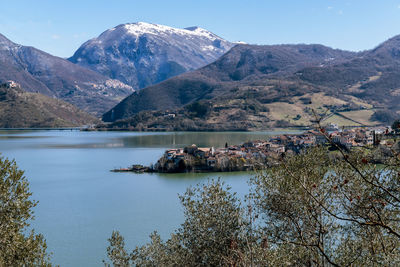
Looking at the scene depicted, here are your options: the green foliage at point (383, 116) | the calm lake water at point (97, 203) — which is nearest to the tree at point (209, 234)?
the calm lake water at point (97, 203)

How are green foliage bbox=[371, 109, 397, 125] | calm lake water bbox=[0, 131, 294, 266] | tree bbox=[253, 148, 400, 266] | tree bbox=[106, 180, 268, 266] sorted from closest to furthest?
1. tree bbox=[253, 148, 400, 266]
2. tree bbox=[106, 180, 268, 266]
3. calm lake water bbox=[0, 131, 294, 266]
4. green foliage bbox=[371, 109, 397, 125]

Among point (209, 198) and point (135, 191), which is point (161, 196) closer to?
point (135, 191)

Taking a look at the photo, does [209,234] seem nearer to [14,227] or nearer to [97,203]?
[14,227]

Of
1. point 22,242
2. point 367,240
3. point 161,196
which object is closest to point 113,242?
point 22,242

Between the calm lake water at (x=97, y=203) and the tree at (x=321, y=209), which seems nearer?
the tree at (x=321, y=209)

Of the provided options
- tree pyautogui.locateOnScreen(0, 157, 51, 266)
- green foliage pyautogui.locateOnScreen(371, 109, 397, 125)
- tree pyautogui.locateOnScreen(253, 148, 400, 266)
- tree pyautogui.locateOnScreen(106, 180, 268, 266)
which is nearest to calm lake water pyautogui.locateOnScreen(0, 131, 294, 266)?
tree pyautogui.locateOnScreen(106, 180, 268, 266)

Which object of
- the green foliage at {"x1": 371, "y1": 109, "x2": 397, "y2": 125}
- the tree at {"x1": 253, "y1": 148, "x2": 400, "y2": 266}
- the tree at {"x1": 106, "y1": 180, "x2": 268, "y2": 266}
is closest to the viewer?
the tree at {"x1": 253, "y1": 148, "x2": 400, "y2": 266}

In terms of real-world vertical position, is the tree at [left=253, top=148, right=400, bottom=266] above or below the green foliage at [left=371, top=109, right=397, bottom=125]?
below

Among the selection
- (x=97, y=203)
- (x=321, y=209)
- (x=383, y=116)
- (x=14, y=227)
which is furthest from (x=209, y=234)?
(x=383, y=116)

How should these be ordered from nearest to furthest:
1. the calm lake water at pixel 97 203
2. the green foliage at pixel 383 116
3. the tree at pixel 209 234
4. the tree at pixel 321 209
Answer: the tree at pixel 321 209
the tree at pixel 209 234
the calm lake water at pixel 97 203
the green foliage at pixel 383 116

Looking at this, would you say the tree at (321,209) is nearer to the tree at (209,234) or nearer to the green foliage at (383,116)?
the tree at (209,234)

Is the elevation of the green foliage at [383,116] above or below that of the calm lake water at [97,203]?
above

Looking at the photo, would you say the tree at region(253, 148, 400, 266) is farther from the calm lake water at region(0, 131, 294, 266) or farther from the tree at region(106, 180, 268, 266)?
the calm lake water at region(0, 131, 294, 266)

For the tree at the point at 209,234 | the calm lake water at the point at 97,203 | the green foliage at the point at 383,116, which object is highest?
the green foliage at the point at 383,116
